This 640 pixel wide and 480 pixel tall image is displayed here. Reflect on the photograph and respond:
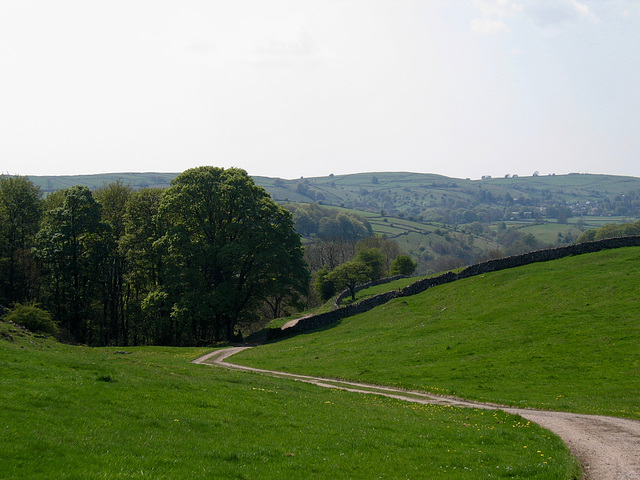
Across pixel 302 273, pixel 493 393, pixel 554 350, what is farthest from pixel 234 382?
pixel 302 273

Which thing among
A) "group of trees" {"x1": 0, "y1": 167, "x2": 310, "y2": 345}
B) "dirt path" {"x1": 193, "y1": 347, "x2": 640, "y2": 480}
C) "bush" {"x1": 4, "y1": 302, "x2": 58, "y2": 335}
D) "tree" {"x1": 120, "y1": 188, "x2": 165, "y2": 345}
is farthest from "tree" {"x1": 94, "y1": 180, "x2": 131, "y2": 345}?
"dirt path" {"x1": 193, "y1": 347, "x2": 640, "y2": 480}

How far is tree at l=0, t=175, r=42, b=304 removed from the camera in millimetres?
56116

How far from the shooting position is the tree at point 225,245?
5762 centimetres

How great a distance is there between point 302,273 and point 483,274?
22718 mm

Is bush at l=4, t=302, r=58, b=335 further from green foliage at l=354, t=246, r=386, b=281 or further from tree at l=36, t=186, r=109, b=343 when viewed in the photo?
green foliage at l=354, t=246, r=386, b=281

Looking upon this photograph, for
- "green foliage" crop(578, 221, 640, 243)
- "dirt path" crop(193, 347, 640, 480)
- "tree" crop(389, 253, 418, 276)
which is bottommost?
"tree" crop(389, 253, 418, 276)

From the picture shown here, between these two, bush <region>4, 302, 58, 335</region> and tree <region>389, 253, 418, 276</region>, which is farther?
tree <region>389, 253, 418, 276</region>

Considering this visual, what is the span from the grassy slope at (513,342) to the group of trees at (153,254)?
12.5 meters

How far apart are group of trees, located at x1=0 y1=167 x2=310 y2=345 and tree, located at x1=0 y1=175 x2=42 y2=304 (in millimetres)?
122

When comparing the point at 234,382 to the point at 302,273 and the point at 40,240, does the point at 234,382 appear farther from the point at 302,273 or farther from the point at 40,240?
the point at 40,240

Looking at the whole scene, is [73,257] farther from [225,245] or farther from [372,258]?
[372,258]

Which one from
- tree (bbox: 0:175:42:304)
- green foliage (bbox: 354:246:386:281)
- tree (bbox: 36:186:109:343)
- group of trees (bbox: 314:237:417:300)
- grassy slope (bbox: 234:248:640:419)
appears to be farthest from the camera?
green foliage (bbox: 354:246:386:281)

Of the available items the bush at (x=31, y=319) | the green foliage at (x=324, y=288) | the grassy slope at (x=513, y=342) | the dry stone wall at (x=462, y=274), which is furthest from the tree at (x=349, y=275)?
the bush at (x=31, y=319)

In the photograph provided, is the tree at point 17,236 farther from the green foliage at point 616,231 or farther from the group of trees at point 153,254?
the green foliage at point 616,231
